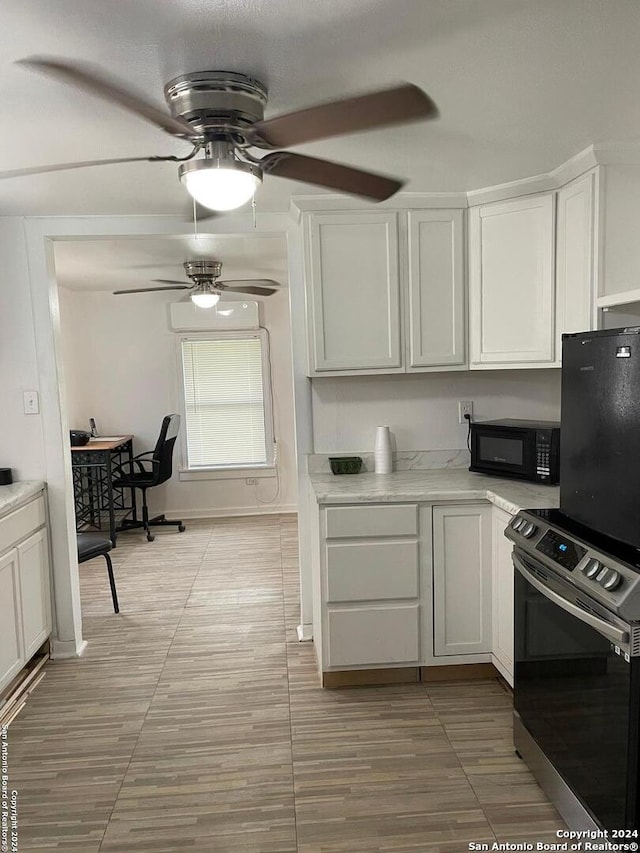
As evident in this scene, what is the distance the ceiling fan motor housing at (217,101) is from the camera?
1.66 meters

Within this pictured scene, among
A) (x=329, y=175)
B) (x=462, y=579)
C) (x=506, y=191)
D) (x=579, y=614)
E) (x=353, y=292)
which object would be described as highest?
(x=506, y=191)

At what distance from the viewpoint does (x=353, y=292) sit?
10.1 feet

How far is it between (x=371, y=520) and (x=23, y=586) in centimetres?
167

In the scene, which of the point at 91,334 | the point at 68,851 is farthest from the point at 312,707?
the point at 91,334

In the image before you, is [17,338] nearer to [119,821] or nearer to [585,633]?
[119,821]

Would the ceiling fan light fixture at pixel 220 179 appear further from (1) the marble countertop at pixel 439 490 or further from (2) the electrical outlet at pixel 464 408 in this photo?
(2) the electrical outlet at pixel 464 408

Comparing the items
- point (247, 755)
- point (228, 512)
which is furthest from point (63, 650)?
point (228, 512)

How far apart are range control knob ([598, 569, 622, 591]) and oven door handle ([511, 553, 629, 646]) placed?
89 millimetres

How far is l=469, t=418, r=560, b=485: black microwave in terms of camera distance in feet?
9.21

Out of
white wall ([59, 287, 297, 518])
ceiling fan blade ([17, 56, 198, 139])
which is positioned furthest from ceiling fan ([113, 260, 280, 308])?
ceiling fan blade ([17, 56, 198, 139])

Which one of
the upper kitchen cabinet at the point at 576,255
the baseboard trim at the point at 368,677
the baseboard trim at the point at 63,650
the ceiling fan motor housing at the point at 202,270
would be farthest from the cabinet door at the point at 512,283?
the baseboard trim at the point at 63,650

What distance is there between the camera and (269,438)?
6.45 meters

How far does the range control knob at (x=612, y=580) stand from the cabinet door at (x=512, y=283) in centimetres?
146

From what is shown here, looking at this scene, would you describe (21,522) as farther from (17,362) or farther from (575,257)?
(575,257)
